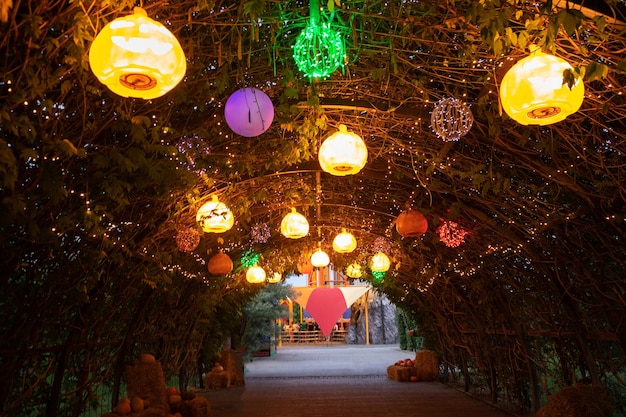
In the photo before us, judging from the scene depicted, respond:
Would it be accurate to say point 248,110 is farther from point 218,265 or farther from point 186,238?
point 218,265

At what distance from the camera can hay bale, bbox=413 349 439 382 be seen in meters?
11.8

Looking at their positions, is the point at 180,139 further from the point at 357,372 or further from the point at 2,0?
the point at 357,372

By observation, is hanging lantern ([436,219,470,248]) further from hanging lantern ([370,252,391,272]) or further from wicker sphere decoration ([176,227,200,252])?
wicker sphere decoration ([176,227,200,252])

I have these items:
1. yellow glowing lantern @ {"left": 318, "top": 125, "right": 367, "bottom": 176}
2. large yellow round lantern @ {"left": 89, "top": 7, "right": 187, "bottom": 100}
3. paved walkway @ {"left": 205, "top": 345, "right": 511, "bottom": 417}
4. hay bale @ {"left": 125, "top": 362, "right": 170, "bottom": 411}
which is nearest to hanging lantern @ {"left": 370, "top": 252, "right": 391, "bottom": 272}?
paved walkway @ {"left": 205, "top": 345, "right": 511, "bottom": 417}

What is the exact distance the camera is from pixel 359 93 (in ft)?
15.4

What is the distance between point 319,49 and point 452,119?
1194 millimetres

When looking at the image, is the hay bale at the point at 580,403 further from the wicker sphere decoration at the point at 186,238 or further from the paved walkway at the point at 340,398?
the wicker sphere decoration at the point at 186,238

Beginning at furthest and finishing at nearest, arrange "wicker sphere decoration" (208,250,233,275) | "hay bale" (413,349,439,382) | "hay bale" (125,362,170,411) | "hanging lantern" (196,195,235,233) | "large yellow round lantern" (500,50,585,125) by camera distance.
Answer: "hay bale" (413,349,439,382), "wicker sphere decoration" (208,250,233,275), "hay bale" (125,362,170,411), "hanging lantern" (196,195,235,233), "large yellow round lantern" (500,50,585,125)

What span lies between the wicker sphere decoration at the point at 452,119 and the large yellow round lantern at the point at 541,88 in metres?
1.22

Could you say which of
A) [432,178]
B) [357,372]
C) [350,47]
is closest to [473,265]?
[432,178]

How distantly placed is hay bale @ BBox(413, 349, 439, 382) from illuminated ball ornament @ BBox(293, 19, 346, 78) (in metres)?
10.0

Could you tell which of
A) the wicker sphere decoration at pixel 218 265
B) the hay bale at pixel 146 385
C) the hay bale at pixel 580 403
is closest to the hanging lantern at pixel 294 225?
the wicker sphere decoration at pixel 218 265

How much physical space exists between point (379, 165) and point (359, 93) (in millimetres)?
1649

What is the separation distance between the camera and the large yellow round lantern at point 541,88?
7.71ft
